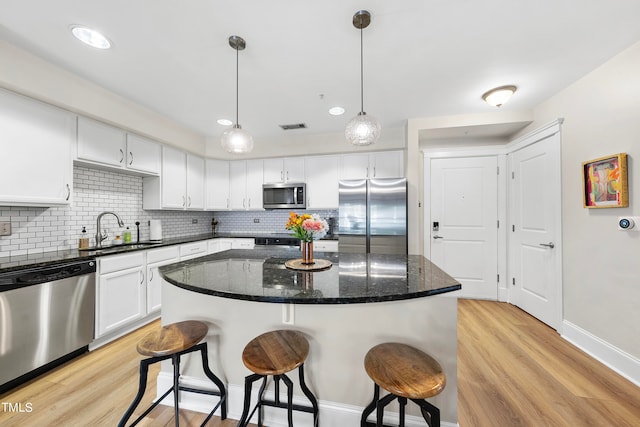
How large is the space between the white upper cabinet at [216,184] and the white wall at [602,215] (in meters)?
4.52

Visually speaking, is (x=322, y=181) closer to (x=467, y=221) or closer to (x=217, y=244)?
(x=217, y=244)

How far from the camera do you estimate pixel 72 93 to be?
2188 mm

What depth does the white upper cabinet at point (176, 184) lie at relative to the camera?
3.28 metres

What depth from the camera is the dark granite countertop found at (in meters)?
1.09

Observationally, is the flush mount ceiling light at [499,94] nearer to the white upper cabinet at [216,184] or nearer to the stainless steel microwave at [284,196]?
the stainless steel microwave at [284,196]

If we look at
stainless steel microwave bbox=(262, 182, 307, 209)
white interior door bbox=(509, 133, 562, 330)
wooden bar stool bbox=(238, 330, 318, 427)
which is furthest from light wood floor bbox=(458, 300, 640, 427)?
stainless steel microwave bbox=(262, 182, 307, 209)

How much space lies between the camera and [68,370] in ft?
6.48

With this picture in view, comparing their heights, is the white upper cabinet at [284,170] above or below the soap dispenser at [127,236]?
above

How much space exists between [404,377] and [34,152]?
10.3ft

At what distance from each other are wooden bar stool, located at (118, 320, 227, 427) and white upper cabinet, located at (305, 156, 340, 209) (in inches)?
104

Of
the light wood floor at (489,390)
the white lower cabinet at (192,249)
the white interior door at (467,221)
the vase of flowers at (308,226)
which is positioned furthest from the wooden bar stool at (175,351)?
the white interior door at (467,221)

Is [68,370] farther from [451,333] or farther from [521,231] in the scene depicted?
[521,231]

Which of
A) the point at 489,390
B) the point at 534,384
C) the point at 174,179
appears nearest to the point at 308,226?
the point at 489,390

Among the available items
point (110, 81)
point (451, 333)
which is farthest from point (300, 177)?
point (451, 333)
